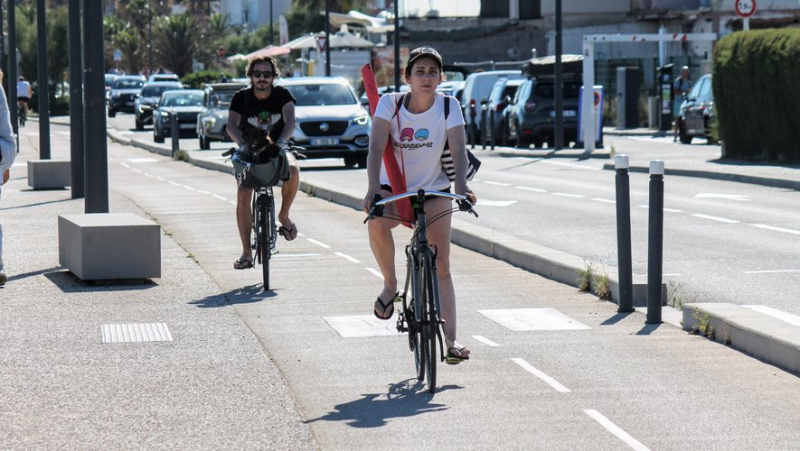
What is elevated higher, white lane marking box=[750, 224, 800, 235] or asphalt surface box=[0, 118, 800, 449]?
white lane marking box=[750, 224, 800, 235]

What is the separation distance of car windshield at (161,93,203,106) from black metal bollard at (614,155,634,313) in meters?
38.0

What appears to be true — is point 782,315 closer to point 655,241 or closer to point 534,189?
point 655,241

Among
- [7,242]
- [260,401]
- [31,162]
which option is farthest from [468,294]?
[31,162]

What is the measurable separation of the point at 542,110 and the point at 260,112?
2396cm

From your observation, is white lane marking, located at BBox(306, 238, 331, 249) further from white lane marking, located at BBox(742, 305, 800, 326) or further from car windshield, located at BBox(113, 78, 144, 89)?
car windshield, located at BBox(113, 78, 144, 89)

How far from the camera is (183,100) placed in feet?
154

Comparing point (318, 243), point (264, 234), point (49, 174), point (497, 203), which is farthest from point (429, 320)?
point (49, 174)

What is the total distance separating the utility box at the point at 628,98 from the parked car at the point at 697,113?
8345 mm

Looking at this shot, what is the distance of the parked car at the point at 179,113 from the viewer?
1718 inches

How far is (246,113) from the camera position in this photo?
1133cm

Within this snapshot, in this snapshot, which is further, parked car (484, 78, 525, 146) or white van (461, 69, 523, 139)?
white van (461, 69, 523, 139)

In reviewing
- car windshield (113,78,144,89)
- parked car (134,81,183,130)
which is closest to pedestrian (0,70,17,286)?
parked car (134,81,183,130)

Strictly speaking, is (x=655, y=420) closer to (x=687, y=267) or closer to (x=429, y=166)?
(x=429, y=166)

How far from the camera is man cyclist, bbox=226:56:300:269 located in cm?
1123
